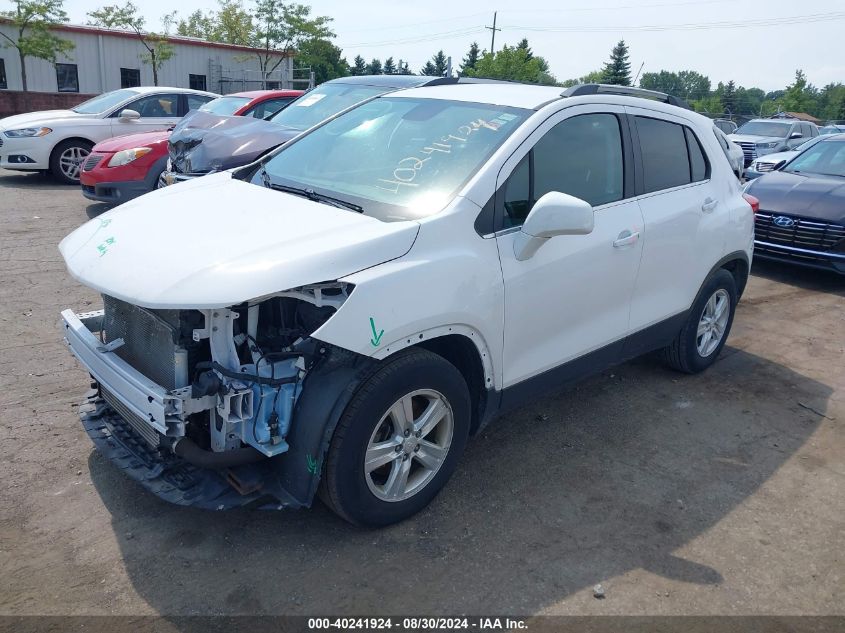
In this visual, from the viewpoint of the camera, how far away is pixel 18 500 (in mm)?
3398

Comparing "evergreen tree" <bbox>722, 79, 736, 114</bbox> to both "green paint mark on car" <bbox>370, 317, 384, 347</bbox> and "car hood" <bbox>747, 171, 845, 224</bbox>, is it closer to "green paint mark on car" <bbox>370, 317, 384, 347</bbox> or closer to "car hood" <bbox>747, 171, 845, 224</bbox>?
"car hood" <bbox>747, 171, 845, 224</bbox>

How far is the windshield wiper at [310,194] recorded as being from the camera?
344cm

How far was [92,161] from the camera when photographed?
31.0 ft

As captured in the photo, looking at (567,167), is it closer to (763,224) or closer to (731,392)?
(731,392)

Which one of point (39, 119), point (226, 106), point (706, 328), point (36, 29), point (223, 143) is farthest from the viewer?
point (36, 29)

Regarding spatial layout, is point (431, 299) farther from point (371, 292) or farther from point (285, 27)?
point (285, 27)

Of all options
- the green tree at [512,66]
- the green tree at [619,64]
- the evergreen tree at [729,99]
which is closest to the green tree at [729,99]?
the evergreen tree at [729,99]

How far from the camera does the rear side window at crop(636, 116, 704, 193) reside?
4383 mm

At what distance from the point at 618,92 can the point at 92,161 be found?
757cm

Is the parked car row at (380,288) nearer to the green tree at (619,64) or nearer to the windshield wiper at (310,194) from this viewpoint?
the windshield wiper at (310,194)

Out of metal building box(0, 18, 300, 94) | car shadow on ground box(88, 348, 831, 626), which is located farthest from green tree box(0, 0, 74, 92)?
car shadow on ground box(88, 348, 831, 626)

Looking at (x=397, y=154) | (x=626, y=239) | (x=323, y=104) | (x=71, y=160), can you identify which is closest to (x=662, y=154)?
(x=626, y=239)

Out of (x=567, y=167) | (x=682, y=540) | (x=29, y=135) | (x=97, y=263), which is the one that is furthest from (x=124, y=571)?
(x=29, y=135)

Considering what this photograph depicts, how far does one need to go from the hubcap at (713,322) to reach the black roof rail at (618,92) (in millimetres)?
1399
